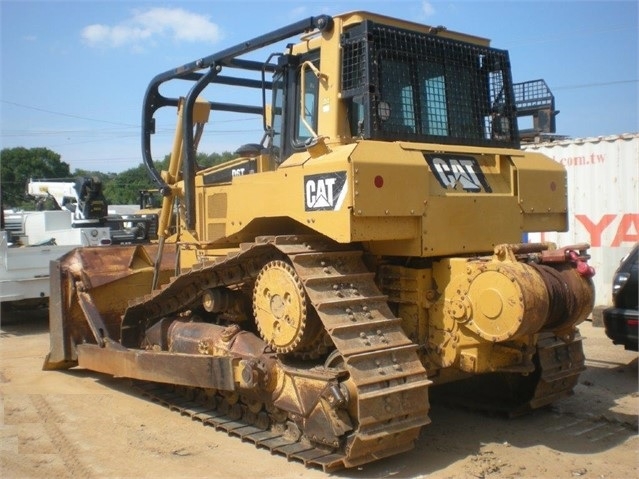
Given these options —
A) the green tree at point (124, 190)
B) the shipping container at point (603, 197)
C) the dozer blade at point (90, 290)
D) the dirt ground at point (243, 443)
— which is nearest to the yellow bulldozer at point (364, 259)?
the dirt ground at point (243, 443)

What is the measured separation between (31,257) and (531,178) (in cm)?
833

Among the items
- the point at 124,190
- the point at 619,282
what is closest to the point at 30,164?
the point at 124,190

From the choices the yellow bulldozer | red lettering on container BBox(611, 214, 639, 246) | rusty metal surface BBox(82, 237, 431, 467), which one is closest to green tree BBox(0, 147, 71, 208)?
red lettering on container BBox(611, 214, 639, 246)

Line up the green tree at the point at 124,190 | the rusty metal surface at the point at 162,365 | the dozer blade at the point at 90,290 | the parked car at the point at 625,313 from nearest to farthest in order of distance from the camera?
the rusty metal surface at the point at 162,365 < the parked car at the point at 625,313 < the dozer blade at the point at 90,290 < the green tree at the point at 124,190

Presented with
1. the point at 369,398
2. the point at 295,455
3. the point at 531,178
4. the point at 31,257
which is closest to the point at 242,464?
the point at 295,455

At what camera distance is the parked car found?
23.6ft

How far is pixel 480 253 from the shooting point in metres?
5.37

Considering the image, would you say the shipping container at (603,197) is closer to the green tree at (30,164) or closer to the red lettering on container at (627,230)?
the red lettering on container at (627,230)

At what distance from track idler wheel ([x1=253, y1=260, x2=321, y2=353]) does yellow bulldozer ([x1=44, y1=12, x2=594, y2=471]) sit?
0.05 feet

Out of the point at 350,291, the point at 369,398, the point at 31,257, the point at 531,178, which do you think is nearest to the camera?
the point at 369,398

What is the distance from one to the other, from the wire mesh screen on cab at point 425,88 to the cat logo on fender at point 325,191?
633mm

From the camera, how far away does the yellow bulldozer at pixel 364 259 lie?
Answer: 4598 mm

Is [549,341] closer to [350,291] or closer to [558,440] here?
[558,440]

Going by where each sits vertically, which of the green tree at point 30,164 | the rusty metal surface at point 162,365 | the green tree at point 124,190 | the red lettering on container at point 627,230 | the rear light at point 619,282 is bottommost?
the rusty metal surface at point 162,365
